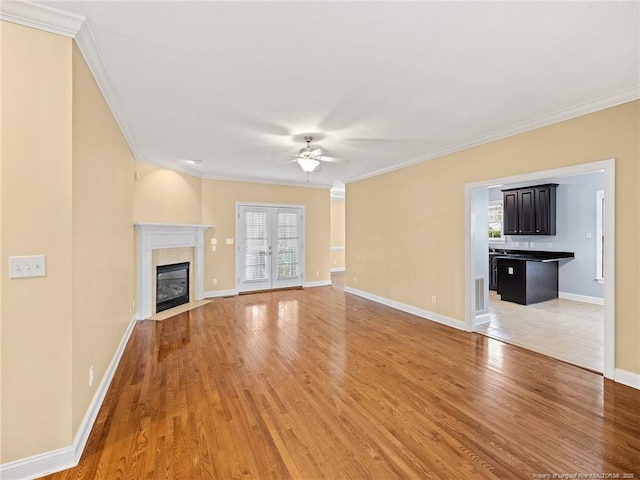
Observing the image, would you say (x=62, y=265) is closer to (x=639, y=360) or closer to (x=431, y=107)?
(x=431, y=107)

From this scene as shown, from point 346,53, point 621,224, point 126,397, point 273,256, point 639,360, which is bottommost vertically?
point 126,397

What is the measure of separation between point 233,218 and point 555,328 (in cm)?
639

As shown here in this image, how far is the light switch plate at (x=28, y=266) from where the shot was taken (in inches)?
65.9

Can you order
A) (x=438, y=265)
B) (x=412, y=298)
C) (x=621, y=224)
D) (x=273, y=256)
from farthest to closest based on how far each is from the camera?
(x=273, y=256) < (x=412, y=298) < (x=438, y=265) < (x=621, y=224)

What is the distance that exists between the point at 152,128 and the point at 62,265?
2.52 m

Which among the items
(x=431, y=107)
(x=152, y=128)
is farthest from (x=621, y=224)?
(x=152, y=128)

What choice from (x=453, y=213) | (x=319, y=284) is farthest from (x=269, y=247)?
(x=453, y=213)

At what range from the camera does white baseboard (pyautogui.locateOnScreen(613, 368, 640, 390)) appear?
2.76 meters

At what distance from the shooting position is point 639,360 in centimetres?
275

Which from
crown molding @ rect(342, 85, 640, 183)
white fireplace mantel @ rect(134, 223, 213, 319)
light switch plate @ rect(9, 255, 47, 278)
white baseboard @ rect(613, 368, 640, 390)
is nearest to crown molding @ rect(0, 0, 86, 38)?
light switch plate @ rect(9, 255, 47, 278)

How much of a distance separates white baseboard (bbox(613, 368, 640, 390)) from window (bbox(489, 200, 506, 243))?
5.36 m

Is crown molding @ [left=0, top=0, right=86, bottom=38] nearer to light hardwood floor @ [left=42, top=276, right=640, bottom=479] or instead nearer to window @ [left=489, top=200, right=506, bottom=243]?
light hardwood floor @ [left=42, top=276, right=640, bottom=479]

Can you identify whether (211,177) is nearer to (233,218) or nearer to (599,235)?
(233,218)

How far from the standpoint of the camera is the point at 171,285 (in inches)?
223
